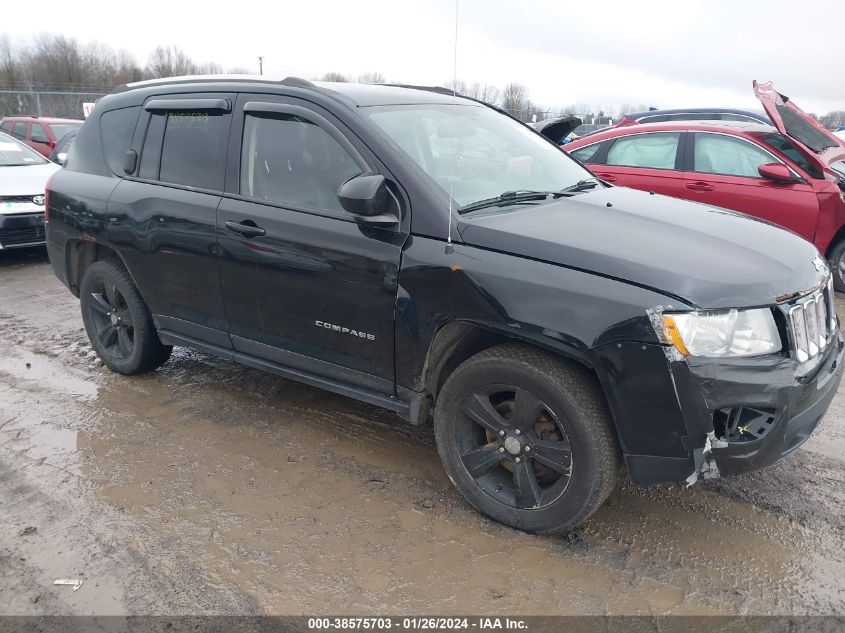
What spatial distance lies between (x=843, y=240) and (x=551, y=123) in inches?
142

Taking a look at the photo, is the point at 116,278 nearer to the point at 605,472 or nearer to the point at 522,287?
the point at 522,287

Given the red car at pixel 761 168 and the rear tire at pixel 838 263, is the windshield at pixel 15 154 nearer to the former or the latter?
the red car at pixel 761 168

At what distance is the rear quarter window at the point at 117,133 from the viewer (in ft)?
13.3

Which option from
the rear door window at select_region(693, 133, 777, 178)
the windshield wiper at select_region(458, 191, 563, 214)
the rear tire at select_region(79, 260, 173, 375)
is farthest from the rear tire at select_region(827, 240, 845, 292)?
the rear tire at select_region(79, 260, 173, 375)

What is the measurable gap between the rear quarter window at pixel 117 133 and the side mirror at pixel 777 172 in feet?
17.8

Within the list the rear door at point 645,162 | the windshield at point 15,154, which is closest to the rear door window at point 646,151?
the rear door at point 645,162

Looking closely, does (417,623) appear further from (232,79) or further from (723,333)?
(232,79)

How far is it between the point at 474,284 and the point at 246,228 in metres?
1.34

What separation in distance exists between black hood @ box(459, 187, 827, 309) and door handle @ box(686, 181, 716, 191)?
352 cm

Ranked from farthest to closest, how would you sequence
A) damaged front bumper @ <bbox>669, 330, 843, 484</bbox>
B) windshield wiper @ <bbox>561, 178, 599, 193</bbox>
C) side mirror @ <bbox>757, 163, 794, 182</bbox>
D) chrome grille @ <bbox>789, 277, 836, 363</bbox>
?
side mirror @ <bbox>757, 163, 794, 182</bbox>
windshield wiper @ <bbox>561, 178, 599, 193</bbox>
chrome grille @ <bbox>789, 277, 836, 363</bbox>
damaged front bumper @ <bbox>669, 330, 843, 484</bbox>

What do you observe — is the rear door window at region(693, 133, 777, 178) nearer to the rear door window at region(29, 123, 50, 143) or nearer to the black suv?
the black suv

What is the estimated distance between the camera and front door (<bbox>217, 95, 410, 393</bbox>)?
118 inches

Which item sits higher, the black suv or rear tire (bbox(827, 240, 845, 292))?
the black suv

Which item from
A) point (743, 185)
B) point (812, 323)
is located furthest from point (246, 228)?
point (743, 185)
